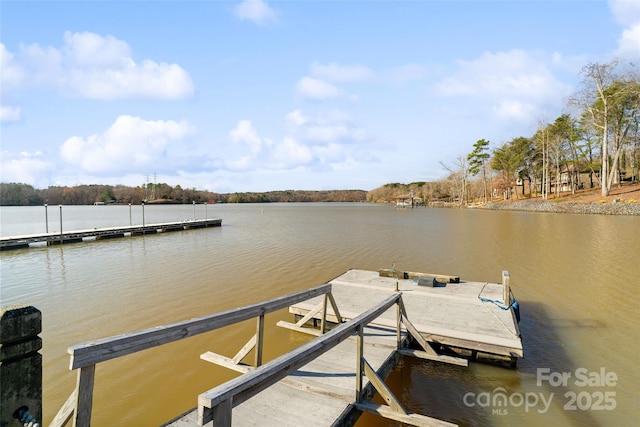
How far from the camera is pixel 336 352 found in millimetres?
5102

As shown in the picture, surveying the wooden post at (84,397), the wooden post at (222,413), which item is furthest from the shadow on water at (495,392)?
the wooden post at (84,397)

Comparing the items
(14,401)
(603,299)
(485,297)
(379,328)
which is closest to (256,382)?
(14,401)

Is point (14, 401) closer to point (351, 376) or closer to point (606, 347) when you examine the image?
point (351, 376)

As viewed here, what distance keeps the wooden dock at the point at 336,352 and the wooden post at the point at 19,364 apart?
0.26 meters

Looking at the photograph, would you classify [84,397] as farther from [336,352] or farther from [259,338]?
[336,352]

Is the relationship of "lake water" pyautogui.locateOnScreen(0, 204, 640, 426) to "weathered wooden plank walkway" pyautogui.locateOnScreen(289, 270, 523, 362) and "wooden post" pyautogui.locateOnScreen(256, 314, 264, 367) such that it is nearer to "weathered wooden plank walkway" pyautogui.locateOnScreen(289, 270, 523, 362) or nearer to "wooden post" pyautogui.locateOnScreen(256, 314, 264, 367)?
"weathered wooden plank walkway" pyautogui.locateOnScreen(289, 270, 523, 362)

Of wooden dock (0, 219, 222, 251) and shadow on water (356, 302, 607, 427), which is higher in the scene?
wooden dock (0, 219, 222, 251)

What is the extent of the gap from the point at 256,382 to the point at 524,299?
952 centimetres

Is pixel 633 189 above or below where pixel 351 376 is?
above

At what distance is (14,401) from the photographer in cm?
226

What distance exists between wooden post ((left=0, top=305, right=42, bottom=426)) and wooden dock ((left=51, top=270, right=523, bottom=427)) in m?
0.26

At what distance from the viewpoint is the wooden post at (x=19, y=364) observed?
2160 millimetres

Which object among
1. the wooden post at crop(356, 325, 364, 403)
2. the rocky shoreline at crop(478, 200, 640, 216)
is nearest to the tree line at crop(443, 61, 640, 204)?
the rocky shoreline at crop(478, 200, 640, 216)

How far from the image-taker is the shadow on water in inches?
175
